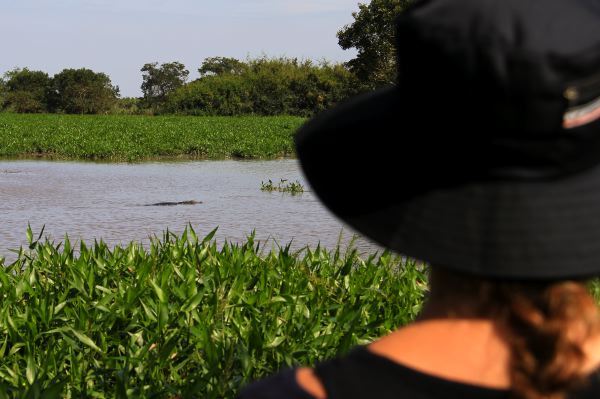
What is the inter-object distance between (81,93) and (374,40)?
3923 cm

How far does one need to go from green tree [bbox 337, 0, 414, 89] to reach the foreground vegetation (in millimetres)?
47956

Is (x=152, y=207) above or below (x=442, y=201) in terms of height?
below

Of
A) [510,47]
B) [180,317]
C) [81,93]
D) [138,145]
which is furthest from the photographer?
[81,93]

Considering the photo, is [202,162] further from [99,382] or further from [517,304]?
[517,304]

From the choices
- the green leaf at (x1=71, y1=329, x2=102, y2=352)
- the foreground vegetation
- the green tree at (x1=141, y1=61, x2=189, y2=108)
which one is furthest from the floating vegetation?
the green tree at (x1=141, y1=61, x2=189, y2=108)

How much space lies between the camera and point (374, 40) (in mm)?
54719

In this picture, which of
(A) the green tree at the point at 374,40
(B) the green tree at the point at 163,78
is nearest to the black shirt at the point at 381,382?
(A) the green tree at the point at 374,40

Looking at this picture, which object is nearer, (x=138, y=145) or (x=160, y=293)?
(x=160, y=293)

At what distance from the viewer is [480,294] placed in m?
1.06

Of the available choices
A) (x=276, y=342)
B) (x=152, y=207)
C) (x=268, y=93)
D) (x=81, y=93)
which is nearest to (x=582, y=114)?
(x=276, y=342)

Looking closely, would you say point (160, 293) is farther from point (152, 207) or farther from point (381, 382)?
point (152, 207)

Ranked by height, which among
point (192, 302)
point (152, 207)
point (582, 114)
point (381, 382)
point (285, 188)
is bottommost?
point (152, 207)

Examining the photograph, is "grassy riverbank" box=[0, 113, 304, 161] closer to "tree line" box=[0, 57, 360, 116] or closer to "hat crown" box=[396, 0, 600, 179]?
"hat crown" box=[396, 0, 600, 179]

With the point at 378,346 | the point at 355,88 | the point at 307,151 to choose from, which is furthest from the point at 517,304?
the point at 355,88
